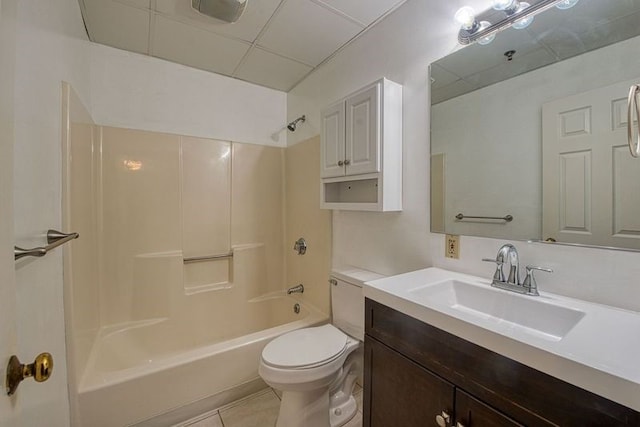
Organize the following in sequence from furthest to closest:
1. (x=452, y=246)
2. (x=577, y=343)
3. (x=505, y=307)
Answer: (x=452, y=246), (x=505, y=307), (x=577, y=343)

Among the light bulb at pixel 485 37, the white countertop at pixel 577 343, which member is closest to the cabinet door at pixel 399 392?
the white countertop at pixel 577 343

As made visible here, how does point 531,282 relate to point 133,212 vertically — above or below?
below

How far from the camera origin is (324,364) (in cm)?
132

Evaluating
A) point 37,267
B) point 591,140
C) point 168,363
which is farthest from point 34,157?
point 591,140

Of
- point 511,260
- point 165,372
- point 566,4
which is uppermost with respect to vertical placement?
point 566,4

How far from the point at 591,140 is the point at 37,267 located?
6.18ft

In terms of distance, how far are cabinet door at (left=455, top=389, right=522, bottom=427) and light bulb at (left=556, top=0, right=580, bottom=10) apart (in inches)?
53.8

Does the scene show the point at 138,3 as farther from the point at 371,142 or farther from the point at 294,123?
the point at 371,142

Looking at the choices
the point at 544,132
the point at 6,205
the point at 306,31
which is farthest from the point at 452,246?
the point at 306,31

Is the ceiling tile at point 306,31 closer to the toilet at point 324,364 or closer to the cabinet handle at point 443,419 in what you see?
the toilet at point 324,364

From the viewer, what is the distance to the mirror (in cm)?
87

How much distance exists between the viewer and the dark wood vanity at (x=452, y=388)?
584mm

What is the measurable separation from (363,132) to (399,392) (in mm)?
1223

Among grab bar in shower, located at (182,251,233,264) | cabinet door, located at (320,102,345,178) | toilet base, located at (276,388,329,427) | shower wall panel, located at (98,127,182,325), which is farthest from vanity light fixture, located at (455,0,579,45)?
grab bar in shower, located at (182,251,233,264)
